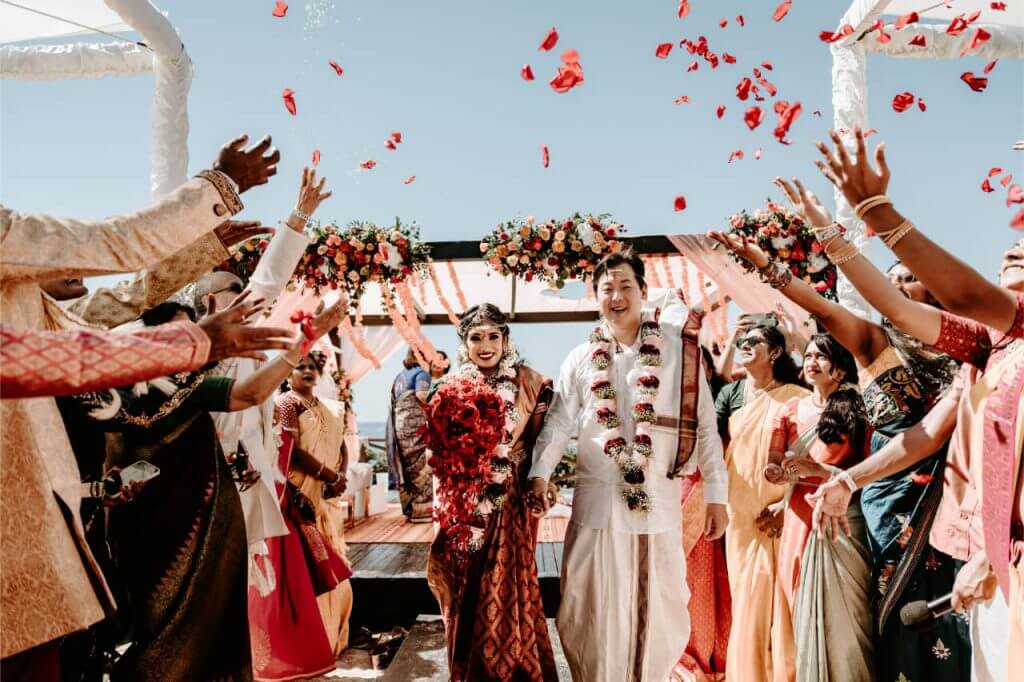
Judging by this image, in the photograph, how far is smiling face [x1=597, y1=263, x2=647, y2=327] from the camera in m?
3.52

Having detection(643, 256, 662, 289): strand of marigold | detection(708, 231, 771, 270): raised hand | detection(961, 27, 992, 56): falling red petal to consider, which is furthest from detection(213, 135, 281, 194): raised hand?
detection(961, 27, 992, 56): falling red petal

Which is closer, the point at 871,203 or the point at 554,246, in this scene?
the point at 871,203

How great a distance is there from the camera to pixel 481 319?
3.60m

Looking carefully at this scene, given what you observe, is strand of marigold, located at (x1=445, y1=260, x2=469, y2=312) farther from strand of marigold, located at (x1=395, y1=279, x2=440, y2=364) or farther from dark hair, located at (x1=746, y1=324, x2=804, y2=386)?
dark hair, located at (x1=746, y1=324, x2=804, y2=386)

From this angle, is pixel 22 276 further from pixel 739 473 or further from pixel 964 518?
pixel 739 473

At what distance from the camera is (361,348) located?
1025 cm

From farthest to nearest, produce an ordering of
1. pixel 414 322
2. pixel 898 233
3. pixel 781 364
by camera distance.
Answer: pixel 414 322 < pixel 781 364 < pixel 898 233

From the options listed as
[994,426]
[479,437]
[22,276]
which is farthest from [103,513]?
[994,426]

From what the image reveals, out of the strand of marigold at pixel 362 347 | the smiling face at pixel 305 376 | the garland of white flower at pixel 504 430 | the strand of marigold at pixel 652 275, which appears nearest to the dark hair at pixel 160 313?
the garland of white flower at pixel 504 430

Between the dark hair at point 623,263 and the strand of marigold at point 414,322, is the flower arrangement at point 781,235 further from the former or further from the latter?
the strand of marigold at point 414,322

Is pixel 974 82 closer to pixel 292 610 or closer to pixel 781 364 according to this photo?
pixel 781 364

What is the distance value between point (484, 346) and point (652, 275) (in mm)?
6344

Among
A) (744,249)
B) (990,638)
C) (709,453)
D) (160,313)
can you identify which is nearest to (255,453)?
(160,313)

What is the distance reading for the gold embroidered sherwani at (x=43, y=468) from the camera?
144cm
